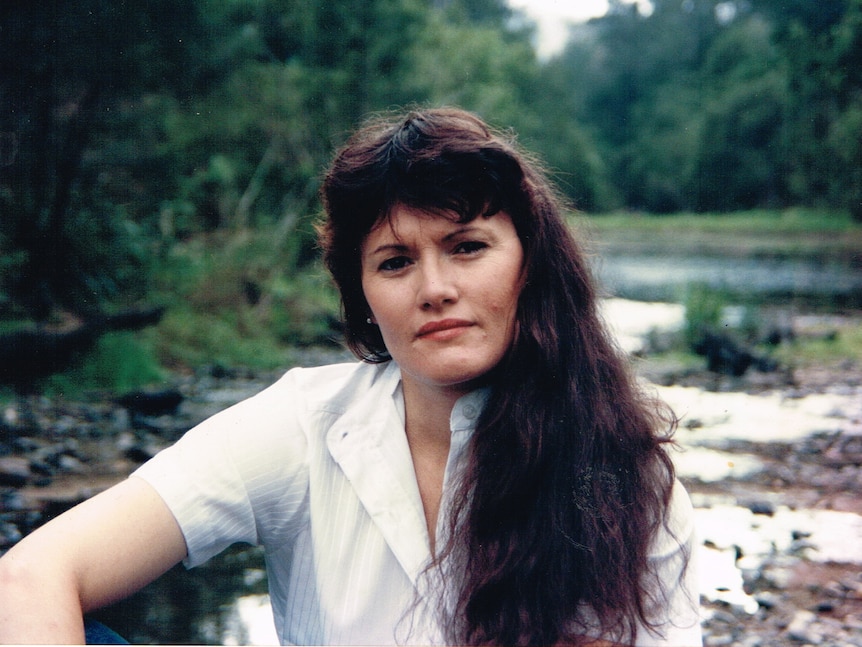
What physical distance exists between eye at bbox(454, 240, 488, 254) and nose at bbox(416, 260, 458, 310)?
0.15ft

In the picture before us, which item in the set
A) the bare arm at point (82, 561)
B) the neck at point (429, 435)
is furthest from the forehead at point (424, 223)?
the bare arm at point (82, 561)

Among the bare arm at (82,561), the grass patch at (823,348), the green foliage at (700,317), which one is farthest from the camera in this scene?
the green foliage at (700,317)

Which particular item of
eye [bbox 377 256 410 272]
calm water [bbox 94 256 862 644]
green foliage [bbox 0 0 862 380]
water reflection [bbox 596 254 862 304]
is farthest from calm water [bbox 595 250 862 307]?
eye [bbox 377 256 410 272]

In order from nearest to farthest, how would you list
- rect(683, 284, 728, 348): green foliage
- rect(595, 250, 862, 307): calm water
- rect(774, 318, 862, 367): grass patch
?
rect(774, 318, 862, 367): grass patch → rect(683, 284, 728, 348): green foliage → rect(595, 250, 862, 307): calm water

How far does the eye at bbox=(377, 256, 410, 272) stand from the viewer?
5.61 ft

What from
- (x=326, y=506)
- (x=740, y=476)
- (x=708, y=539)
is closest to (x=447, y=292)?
(x=326, y=506)

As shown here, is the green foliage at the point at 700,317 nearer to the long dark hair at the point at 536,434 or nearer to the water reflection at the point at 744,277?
the water reflection at the point at 744,277

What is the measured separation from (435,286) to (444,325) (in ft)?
0.26

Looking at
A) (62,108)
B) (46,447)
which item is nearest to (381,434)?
(46,447)

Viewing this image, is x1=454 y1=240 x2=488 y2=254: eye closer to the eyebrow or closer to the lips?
the eyebrow

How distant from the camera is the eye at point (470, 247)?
1679 mm

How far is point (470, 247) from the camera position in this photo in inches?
66.4

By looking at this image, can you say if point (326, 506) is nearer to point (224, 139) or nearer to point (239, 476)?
point (239, 476)

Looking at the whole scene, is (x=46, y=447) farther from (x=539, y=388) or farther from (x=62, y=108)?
(x=539, y=388)
